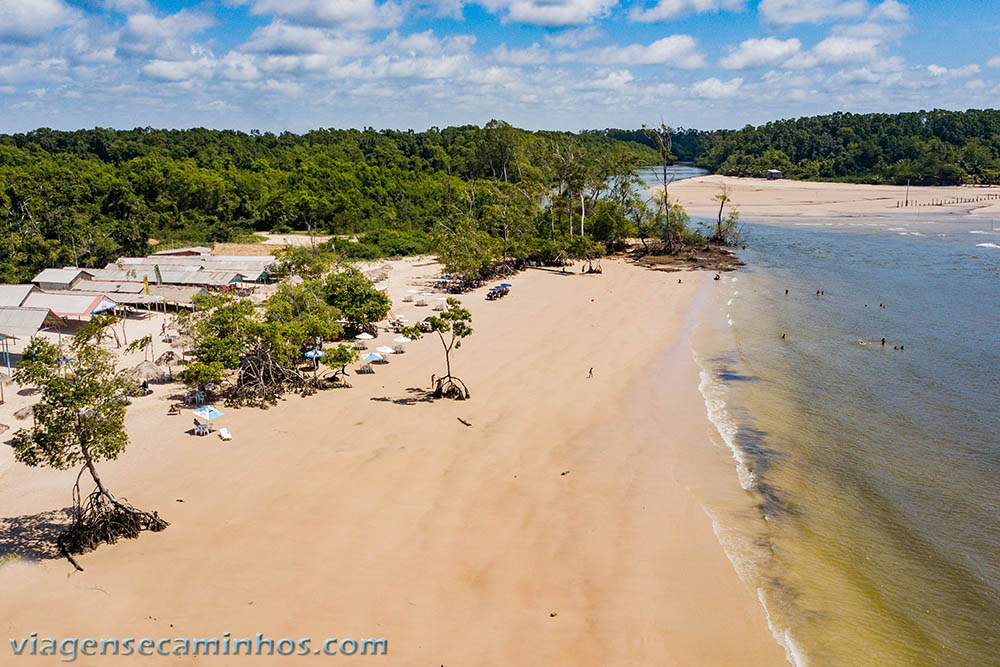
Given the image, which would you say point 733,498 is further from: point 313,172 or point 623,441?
point 313,172

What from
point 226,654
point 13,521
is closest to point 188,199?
point 13,521

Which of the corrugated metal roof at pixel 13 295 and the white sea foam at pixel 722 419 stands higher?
the corrugated metal roof at pixel 13 295

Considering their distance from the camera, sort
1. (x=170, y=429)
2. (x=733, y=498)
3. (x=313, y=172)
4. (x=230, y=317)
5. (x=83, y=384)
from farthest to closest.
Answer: (x=313, y=172) < (x=230, y=317) < (x=170, y=429) < (x=733, y=498) < (x=83, y=384)

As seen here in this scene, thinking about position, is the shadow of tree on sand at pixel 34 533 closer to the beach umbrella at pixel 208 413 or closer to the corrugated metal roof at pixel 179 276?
the beach umbrella at pixel 208 413

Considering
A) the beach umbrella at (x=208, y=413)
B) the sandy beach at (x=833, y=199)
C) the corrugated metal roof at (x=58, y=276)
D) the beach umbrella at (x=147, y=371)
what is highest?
the sandy beach at (x=833, y=199)

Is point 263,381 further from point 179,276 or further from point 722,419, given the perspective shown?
point 179,276

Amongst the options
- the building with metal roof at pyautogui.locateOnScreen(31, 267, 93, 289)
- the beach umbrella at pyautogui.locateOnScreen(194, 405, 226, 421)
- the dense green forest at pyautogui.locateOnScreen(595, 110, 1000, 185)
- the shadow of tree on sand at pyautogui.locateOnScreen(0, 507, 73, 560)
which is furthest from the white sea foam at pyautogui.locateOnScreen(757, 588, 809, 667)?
the dense green forest at pyautogui.locateOnScreen(595, 110, 1000, 185)

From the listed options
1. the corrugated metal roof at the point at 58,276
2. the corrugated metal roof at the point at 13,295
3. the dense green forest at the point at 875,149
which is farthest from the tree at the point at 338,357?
the dense green forest at the point at 875,149
